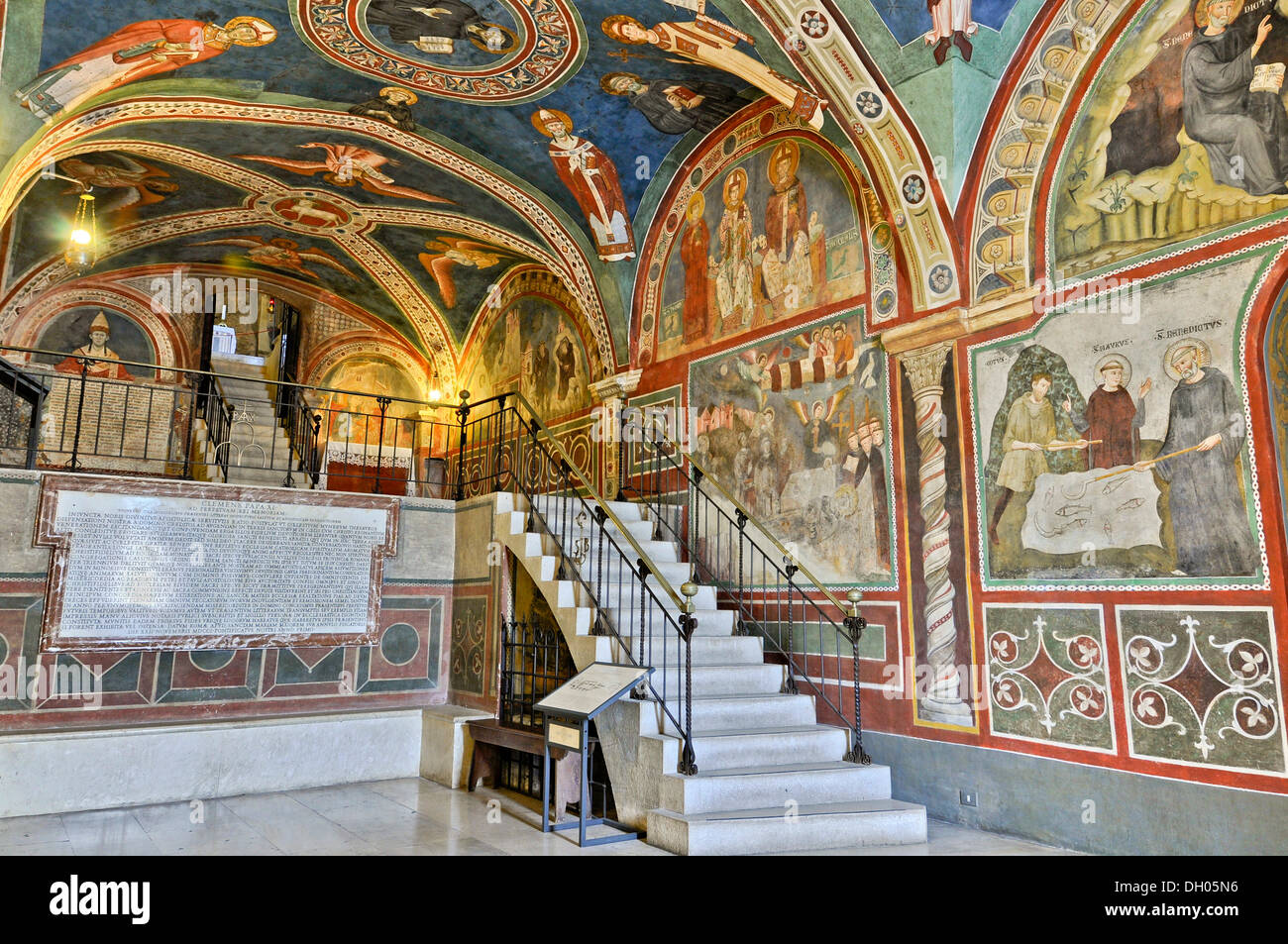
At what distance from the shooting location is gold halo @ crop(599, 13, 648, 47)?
6352 mm

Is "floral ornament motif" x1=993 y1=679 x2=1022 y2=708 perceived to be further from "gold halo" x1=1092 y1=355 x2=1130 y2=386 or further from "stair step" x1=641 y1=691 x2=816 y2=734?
"gold halo" x1=1092 y1=355 x2=1130 y2=386

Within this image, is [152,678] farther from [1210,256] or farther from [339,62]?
[1210,256]

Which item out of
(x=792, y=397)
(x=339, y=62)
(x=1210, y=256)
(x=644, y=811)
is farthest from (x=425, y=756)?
(x=1210, y=256)

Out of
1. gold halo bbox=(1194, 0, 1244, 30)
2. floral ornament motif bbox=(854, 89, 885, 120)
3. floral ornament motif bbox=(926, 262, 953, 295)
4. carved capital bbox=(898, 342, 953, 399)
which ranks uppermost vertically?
floral ornament motif bbox=(854, 89, 885, 120)

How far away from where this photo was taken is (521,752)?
5.99 metres

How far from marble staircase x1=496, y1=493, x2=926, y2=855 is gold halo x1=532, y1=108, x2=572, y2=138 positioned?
375 cm

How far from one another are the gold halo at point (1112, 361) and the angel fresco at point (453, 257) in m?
7.71

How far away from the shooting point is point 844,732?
540 centimetres


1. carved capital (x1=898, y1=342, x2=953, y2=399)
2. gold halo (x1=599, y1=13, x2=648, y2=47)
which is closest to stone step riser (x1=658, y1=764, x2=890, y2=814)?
carved capital (x1=898, y1=342, x2=953, y2=399)

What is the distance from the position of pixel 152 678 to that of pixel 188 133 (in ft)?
17.1

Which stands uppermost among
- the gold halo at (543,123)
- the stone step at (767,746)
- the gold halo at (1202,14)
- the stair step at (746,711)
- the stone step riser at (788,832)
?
the gold halo at (543,123)

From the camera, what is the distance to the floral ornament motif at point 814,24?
5707 mm

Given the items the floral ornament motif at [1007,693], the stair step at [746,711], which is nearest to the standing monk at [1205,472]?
the floral ornament motif at [1007,693]

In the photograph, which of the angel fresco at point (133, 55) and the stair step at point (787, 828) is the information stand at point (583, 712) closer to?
the stair step at point (787, 828)
